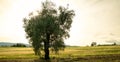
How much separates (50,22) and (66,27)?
16.3 feet

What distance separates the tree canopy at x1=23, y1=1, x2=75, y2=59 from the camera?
62.8 meters

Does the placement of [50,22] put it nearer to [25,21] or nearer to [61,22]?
[61,22]

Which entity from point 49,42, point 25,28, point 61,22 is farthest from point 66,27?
point 25,28

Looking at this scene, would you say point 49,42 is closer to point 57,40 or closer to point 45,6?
point 57,40

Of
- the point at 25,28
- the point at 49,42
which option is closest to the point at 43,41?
the point at 49,42

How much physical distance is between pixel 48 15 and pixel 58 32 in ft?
16.6

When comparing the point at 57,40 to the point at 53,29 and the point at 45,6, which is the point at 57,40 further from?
the point at 45,6

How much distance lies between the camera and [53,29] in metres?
63.0

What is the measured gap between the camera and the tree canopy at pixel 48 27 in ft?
206

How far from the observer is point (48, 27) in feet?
207

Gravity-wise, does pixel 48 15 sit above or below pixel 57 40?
above

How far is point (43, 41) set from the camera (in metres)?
64.5

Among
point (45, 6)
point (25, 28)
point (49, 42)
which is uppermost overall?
point (45, 6)

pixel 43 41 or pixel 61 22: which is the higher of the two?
pixel 61 22
